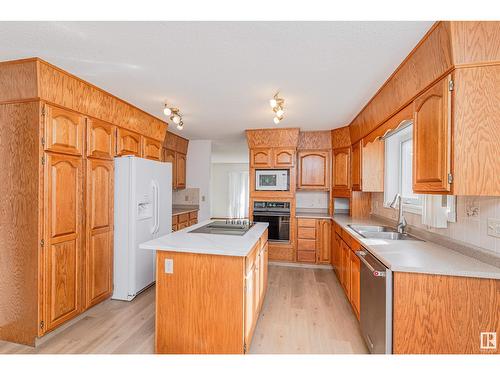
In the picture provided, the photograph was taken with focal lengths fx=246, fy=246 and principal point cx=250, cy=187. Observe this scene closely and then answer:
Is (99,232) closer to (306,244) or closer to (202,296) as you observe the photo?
(202,296)

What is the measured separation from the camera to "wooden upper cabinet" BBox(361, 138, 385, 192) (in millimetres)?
3393

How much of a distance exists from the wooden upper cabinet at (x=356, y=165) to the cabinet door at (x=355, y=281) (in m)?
1.37

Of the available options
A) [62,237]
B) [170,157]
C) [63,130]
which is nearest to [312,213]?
[170,157]

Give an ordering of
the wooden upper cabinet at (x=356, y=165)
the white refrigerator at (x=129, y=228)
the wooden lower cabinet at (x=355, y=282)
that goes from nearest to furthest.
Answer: the wooden lower cabinet at (x=355, y=282) → the white refrigerator at (x=129, y=228) → the wooden upper cabinet at (x=356, y=165)

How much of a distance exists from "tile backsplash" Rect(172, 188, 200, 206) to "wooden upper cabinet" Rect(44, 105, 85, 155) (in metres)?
2.78

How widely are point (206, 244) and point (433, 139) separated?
170 centimetres

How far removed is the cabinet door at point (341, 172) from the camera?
13.0ft

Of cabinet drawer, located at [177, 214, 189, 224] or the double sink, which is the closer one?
the double sink

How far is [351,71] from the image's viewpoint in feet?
6.73

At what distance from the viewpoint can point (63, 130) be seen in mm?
2145

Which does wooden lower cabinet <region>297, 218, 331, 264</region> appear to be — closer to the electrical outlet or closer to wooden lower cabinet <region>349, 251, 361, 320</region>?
wooden lower cabinet <region>349, 251, 361, 320</region>

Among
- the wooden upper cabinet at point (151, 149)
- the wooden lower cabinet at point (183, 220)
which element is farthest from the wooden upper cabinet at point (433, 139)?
the wooden lower cabinet at point (183, 220)

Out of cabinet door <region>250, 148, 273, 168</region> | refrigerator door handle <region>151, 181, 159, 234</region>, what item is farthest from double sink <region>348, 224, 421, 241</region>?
refrigerator door handle <region>151, 181, 159, 234</region>

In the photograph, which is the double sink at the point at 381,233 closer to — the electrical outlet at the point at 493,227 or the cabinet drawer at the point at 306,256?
the electrical outlet at the point at 493,227
